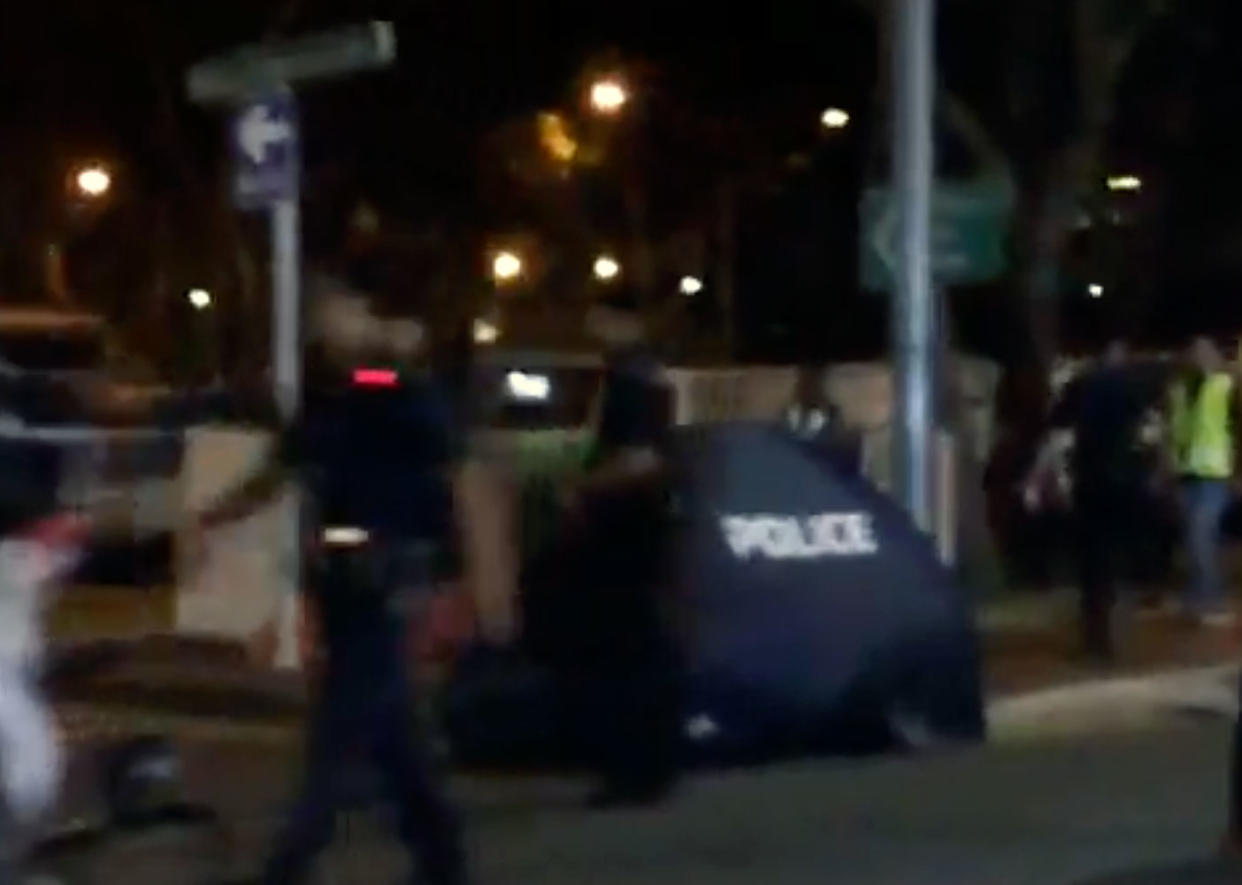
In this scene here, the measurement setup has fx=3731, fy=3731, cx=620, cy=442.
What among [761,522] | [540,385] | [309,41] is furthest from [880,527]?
[540,385]

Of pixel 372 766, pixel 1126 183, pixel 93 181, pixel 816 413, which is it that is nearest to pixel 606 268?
pixel 93 181

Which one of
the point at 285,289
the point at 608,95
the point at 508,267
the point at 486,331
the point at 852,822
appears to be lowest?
→ the point at 852,822

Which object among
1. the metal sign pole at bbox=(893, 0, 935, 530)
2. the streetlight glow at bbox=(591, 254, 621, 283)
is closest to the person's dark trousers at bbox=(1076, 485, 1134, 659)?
the metal sign pole at bbox=(893, 0, 935, 530)

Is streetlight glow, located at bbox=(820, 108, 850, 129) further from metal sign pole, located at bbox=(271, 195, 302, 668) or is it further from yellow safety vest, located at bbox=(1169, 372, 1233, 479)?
metal sign pole, located at bbox=(271, 195, 302, 668)

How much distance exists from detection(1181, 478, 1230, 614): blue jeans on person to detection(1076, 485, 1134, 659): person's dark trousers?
1.47m

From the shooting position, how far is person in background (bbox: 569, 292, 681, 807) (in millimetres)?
13492

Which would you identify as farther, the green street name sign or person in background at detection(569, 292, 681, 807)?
the green street name sign

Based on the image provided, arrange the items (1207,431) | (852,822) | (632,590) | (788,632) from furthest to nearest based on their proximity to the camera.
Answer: (1207,431) < (788,632) < (632,590) < (852,822)

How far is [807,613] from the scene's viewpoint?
14703 mm

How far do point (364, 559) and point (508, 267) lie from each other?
40.8m

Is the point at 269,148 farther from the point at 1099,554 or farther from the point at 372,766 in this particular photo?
the point at 372,766

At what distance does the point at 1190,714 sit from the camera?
55.8 ft

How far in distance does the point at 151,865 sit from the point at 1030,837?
3371mm

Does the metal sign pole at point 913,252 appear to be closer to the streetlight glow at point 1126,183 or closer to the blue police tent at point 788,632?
the blue police tent at point 788,632
